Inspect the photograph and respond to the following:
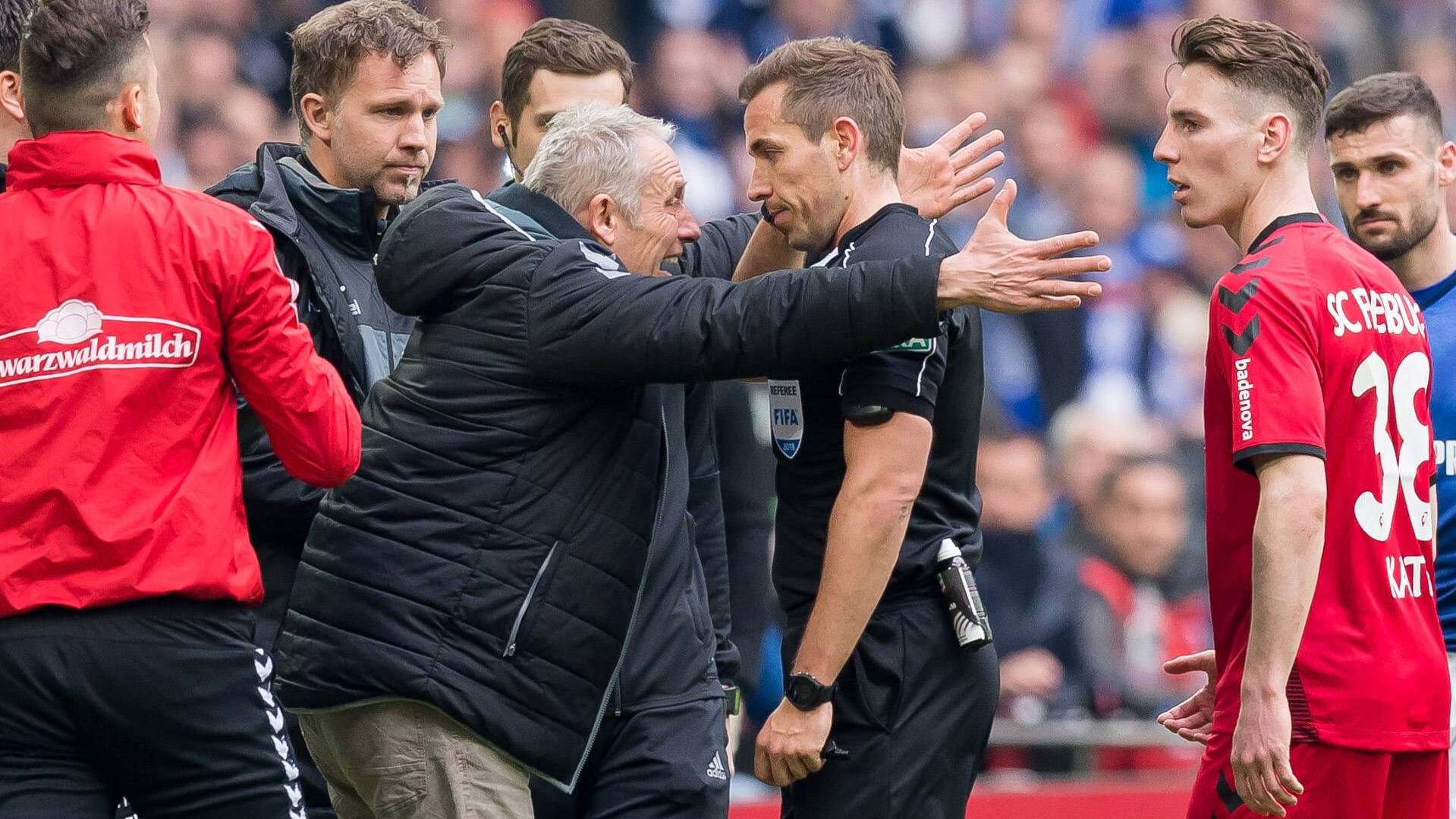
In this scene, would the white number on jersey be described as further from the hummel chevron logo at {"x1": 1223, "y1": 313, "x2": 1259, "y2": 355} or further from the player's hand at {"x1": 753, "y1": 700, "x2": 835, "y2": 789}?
the player's hand at {"x1": 753, "y1": 700, "x2": 835, "y2": 789}

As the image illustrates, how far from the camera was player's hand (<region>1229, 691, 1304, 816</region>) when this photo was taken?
115 inches

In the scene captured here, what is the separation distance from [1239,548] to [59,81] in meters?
2.13

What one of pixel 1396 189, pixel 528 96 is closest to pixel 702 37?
pixel 528 96

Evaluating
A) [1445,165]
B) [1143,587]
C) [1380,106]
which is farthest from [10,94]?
[1143,587]

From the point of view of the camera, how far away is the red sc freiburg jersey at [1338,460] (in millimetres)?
2996

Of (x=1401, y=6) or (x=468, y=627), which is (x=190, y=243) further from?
(x=1401, y=6)

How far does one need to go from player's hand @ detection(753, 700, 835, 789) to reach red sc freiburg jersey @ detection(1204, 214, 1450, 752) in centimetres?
71

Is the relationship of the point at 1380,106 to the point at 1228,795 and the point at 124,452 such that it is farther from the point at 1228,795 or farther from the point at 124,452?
the point at 124,452

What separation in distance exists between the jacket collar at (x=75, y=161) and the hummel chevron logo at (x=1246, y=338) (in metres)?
1.82

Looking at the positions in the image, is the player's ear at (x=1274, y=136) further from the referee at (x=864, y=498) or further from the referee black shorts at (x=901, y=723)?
the referee black shorts at (x=901, y=723)

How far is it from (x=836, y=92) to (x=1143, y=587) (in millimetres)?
5086

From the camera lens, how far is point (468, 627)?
304cm

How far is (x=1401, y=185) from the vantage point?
4.27 metres

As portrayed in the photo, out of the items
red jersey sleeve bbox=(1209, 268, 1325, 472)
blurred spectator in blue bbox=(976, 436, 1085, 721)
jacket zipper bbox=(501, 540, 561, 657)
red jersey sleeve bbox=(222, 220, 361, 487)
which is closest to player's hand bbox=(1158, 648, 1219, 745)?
red jersey sleeve bbox=(1209, 268, 1325, 472)
